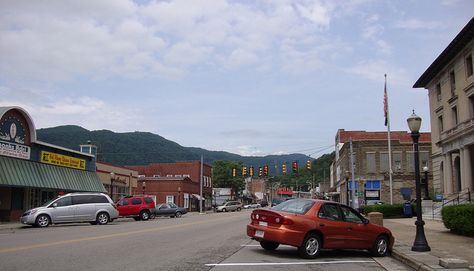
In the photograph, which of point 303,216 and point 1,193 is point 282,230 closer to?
point 303,216

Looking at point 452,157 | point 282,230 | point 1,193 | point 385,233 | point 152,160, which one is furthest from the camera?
point 152,160

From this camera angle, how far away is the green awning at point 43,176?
31531 mm

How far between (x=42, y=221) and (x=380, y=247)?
18825 millimetres

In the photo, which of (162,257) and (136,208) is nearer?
(162,257)

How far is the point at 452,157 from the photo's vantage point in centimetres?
4162

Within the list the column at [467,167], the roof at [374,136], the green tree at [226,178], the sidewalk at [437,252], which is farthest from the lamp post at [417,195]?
the green tree at [226,178]

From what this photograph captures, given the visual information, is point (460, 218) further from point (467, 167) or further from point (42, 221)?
point (42, 221)

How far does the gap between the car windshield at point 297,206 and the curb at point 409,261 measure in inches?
105

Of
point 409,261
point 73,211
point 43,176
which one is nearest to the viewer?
→ point 409,261

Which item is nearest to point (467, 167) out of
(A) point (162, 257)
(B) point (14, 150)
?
(A) point (162, 257)

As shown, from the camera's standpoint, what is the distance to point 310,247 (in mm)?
13125

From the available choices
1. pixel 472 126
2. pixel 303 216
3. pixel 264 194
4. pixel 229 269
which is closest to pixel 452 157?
pixel 472 126

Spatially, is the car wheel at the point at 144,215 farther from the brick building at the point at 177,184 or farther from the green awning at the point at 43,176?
the brick building at the point at 177,184

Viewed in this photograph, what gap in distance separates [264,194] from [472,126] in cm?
12955
